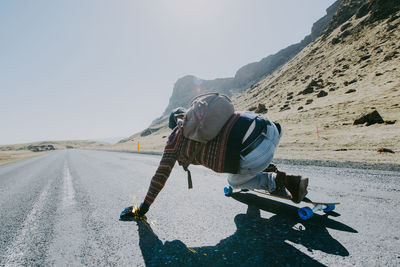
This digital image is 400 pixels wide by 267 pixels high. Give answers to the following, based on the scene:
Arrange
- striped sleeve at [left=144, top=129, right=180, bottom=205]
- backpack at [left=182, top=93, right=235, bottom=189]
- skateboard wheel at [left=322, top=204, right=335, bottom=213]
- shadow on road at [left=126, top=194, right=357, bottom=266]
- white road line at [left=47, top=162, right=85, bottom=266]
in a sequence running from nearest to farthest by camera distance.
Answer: shadow on road at [left=126, top=194, right=357, bottom=266] → white road line at [left=47, top=162, right=85, bottom=266] → backpack at [left=182, top=93, right=235, bottom=189] → striped sleeve at [left=144, top=129, right=180, bottom=205] → skateboard wheel at [left=322, top=204, right=335, bottom=213]

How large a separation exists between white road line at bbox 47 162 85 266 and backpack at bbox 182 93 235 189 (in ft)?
6.34

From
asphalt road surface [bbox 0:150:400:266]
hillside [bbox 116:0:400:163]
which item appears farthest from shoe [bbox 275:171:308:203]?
hillside [bbox 116:0:400:163]

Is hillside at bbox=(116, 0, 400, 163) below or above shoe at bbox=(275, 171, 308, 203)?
above

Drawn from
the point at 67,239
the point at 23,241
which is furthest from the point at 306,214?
the point at 23,241

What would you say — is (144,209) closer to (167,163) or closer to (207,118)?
(167,163)

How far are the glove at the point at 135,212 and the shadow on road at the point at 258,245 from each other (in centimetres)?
20

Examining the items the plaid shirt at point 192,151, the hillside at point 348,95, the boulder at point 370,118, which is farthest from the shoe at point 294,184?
the boulder at point 370,118

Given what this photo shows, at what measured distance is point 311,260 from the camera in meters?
1.91

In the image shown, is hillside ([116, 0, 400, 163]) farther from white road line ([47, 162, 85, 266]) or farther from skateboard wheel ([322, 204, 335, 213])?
white road line ([47, 162, 85, 266])

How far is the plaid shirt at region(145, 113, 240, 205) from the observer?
2.48m

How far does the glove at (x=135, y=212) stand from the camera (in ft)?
9.73

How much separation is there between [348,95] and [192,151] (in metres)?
34.1

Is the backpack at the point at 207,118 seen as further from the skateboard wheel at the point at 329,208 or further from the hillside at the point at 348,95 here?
the hillside at the point at 348,95

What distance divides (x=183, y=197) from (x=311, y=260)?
277 centimetres
